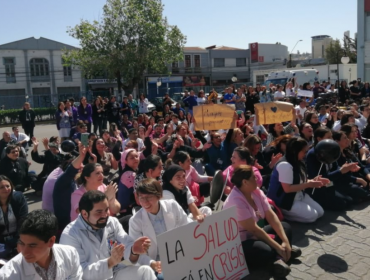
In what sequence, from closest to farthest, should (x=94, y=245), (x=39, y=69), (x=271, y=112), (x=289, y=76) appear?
(x=94, y=245) → (x=271, y=112) → (x=289, y=76) → (x=39, y=69)

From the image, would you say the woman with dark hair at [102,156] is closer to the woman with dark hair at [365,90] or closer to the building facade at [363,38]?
the woman with dark hair at [365,90]

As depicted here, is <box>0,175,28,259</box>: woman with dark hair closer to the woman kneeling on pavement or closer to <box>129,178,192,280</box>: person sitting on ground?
<box>129,178,192,280</box>: person sitting on ground

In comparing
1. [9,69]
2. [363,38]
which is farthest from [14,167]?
[9,69]

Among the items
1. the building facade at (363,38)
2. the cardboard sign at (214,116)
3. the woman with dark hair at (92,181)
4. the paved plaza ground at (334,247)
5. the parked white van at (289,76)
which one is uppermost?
the building facade at (363,38)

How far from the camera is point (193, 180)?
6.53 meters

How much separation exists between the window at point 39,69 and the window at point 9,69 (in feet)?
7.16

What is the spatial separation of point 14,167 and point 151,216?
4.77 metres

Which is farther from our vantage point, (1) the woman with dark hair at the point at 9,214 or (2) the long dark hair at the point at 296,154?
(2) the long dark hair at the point at 296,154

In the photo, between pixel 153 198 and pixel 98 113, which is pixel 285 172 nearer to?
pixel 153 198

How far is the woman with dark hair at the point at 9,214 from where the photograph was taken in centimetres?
458

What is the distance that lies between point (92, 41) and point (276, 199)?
2800cm

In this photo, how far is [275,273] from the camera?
4.19m

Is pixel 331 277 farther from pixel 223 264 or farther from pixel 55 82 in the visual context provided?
pixel 55 82

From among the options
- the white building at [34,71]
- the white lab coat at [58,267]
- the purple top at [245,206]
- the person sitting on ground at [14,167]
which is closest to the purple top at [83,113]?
the person sitting on ground at [14,167]
